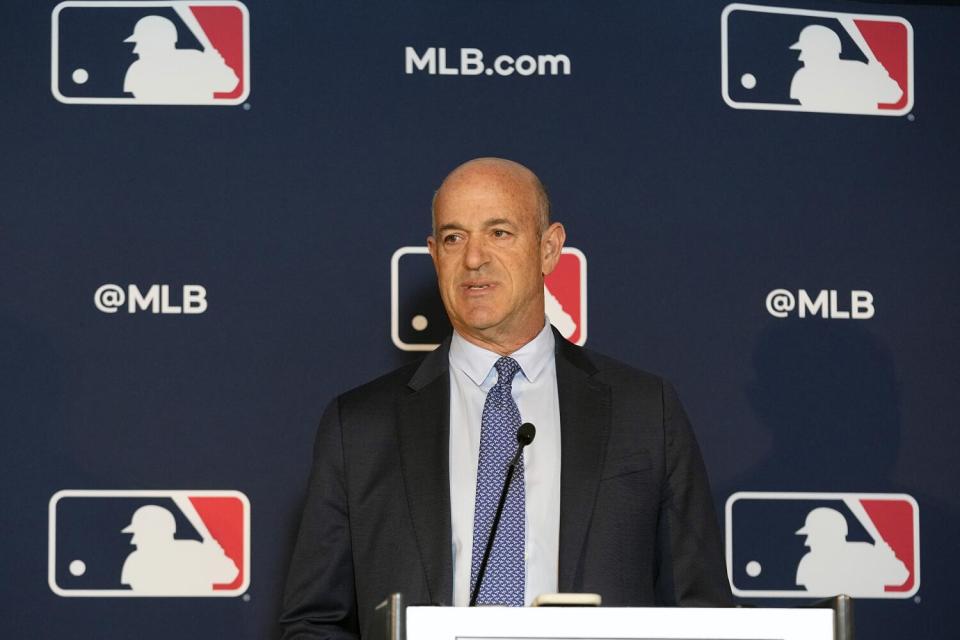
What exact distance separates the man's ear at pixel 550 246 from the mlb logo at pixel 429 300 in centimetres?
59

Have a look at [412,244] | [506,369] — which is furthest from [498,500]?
[412,244]

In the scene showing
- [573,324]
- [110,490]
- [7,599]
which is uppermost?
[573,324]

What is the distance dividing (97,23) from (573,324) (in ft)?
4.88

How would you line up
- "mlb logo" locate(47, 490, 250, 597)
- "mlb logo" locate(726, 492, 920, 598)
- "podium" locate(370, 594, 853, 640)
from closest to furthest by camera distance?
"podium" locate(370, 594, 853, 640), "mlb logo" locate(47, 490, 250, 597), "mlb logo" locate(726, 492, 920, 598)

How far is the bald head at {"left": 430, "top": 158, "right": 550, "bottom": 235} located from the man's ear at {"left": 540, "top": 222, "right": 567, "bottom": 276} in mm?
42

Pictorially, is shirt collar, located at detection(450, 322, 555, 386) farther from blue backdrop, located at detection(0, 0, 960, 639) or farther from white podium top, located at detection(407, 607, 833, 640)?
white podium top, located at detection(407, 607, 833, 640)

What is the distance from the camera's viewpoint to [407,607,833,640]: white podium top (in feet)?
6.12

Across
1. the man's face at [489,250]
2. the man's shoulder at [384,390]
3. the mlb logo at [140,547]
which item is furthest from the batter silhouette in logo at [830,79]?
the mlb logo at [140,547]

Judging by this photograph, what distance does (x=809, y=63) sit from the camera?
3873mm

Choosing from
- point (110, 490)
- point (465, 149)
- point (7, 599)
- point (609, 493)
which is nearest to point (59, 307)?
point (110, 490)

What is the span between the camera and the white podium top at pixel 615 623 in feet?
6.12

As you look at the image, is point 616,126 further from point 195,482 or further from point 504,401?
point 195,482

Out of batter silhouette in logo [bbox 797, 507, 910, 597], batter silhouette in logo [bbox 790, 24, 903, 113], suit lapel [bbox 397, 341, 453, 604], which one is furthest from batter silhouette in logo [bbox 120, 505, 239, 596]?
batter silhouette in logo [bbox 790, 24, 903, 113]

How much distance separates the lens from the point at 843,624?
6.27 feet
